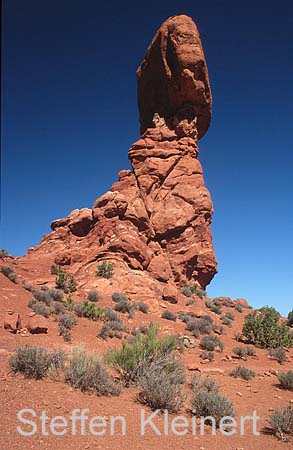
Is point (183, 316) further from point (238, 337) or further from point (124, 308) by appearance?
point (124, 308)

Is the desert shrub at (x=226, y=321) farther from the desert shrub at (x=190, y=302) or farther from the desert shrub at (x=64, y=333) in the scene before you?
the desert shrub at (x=64, y=333)

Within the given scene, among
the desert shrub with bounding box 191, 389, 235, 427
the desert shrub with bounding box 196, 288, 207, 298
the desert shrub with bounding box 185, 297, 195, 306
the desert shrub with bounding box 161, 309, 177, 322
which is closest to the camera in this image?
the desert shrub with bounding box 191, 389, 235, 427

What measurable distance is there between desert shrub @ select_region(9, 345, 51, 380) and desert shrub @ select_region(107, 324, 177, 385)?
1.59m

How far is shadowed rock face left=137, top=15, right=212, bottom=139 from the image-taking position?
28.3 metres

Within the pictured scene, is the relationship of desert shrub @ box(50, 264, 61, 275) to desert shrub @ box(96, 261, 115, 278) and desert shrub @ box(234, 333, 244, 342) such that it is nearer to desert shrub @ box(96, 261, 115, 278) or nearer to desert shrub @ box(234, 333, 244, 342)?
desert shrub @ box(96, 261, 115, 278)

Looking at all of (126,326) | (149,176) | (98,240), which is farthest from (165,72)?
(126,326)

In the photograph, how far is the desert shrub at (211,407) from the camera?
246 inches

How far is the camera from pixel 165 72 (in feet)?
97.6

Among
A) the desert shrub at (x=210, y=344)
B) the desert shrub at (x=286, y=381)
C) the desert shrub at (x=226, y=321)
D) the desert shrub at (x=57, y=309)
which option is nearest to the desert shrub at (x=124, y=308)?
the desert shrub at (x=57, y=309)

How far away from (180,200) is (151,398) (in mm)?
22427

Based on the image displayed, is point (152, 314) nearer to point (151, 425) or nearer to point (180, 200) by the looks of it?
point (180, 200)

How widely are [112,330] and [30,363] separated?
7.63 m

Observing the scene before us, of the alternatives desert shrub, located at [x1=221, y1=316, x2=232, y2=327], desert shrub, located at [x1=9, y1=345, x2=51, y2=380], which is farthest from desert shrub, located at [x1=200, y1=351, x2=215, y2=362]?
desert shrub, located at [x1=221, y1=316, x2=232, y2=327]

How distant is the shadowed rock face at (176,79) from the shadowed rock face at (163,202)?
0.27 feet
